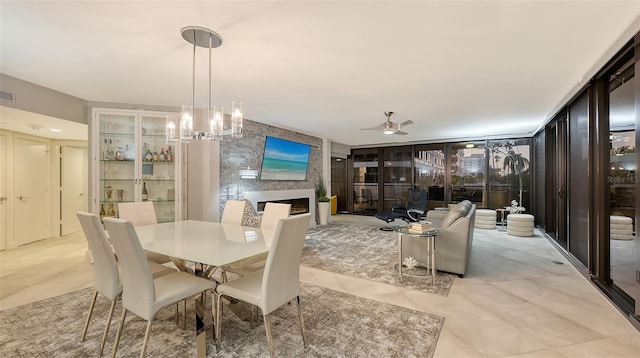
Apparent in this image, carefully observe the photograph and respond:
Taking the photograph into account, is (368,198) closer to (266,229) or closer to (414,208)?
(414,208)

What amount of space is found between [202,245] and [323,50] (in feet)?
6.47

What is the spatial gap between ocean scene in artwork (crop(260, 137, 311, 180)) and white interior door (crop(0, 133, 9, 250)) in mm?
4346

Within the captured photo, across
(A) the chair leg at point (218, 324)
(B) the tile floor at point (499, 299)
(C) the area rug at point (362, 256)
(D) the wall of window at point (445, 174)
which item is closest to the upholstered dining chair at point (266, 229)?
(A) the chair leg at point (218, 324)

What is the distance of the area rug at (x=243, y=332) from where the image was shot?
202 centimetres

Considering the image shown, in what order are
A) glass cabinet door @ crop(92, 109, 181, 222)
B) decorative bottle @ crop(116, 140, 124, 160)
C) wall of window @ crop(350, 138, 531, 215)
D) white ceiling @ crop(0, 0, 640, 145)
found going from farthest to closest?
wall of window @ crop(350, 138, 531, 215)
decorative bottle @ crop(116, 140, 124, 160)
glass cabinet door @ crop(92, 109, 181, 222)
white ceiling @ crop(0, 0, 640, 145)

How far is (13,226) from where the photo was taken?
5000 mm

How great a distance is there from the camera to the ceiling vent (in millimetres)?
3215

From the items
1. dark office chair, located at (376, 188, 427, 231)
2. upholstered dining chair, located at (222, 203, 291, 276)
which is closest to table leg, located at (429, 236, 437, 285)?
upholstered dining chair, located at (222, 203, 291, 276)

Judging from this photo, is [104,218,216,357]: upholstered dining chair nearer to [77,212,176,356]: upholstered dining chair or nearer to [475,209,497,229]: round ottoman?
[77,212,176,356]: upholstered dining chair

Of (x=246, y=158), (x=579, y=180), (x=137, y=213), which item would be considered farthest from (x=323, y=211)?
(x=579, y=180)

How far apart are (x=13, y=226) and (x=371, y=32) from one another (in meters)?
6.71

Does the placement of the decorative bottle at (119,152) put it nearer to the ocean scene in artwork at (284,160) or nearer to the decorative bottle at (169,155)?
the decorative bottle at (169,155)

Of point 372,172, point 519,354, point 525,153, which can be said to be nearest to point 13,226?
point 519,354

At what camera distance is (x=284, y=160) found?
→ 20.7ft
